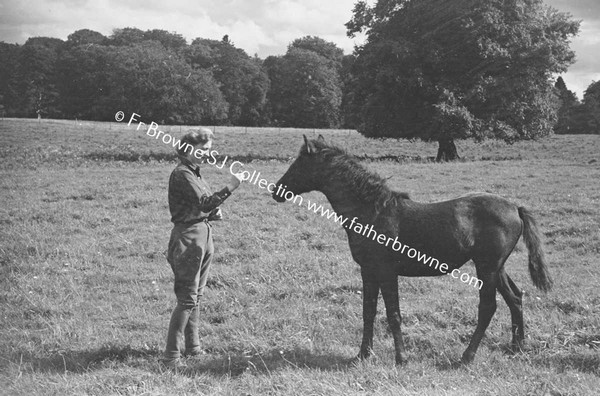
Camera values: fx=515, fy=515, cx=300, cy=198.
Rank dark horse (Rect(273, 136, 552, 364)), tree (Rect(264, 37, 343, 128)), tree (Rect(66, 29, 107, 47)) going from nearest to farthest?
dark horse (Rect(273, 136, 552, 364))
tree (Rect(66, 29, 107, 47))
tree (Rect(264, 37, 343, 128))

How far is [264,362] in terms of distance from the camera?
234 inches

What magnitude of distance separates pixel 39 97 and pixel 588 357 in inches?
363

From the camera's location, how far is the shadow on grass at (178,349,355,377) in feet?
18.9

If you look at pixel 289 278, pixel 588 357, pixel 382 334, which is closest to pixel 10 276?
pixel 289 278

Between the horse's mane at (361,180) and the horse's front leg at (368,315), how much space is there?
36.2 inches

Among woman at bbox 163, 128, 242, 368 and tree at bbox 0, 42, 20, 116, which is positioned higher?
tree at bbox 0, 42, 20, 116

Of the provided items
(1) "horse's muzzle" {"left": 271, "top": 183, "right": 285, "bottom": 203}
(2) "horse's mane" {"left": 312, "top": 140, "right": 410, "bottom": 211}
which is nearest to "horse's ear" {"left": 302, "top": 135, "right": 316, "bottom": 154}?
(2) "horse's mane" {"left": 312, "top": 140, "right": 410, "bottom": 211}

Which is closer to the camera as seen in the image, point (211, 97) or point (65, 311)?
point (65, 311)

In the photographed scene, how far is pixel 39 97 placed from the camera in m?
9.03

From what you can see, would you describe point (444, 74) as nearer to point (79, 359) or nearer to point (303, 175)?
point (303, 175)

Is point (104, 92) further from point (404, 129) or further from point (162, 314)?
point (404, 129)

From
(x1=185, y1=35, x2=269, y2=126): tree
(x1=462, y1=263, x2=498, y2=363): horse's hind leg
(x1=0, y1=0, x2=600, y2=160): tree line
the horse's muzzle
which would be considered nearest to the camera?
(x1=462, y1=263, x2=498, y2=363): horse's hind leg

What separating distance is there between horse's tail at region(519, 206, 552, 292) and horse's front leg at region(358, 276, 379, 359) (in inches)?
79.9

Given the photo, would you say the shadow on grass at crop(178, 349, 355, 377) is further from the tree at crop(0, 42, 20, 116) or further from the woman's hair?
the tree at crop(0, 42, 20, 116)
